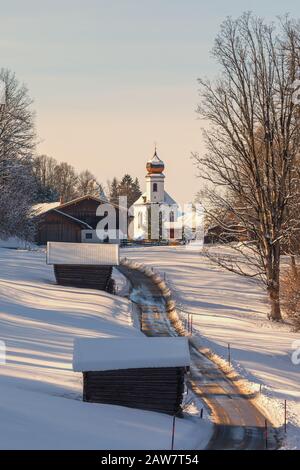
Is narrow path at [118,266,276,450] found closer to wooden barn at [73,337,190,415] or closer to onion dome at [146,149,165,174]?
wooden barn at [73,337,190,415]

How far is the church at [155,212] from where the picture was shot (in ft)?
323

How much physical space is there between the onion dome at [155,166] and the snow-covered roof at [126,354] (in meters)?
79.4

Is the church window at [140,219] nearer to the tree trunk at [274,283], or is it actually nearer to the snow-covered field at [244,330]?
the snow-covered field at [244,330]

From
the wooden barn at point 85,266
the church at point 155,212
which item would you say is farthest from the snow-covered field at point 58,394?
the church at point 155,212

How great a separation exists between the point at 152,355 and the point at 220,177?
1896 centimetres

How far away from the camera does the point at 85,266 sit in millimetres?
46719

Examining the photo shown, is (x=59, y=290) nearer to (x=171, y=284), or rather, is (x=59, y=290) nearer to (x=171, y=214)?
(x=171, y=284)

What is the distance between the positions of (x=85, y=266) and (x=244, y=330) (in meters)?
14.7

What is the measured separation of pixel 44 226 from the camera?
255 feet

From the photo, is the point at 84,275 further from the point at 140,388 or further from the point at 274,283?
the point at 140,388

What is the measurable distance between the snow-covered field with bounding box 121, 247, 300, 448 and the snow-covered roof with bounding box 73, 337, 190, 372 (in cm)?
415

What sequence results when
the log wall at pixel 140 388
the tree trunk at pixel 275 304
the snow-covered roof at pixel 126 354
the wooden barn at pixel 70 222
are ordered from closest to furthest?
the snow-covered roof at pixel 126 354 → the log wall at pixel 140 388 → the tree trunk at pixel 275 304 → the wooden barn at pixel 70 222

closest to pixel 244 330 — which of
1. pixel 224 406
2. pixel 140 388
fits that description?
pixel 224 406
